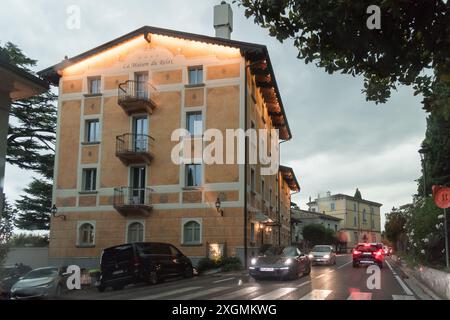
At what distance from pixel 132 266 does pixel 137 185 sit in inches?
459

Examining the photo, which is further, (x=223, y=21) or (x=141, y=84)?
(x=223, y=21)

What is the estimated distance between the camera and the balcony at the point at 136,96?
1154 inches

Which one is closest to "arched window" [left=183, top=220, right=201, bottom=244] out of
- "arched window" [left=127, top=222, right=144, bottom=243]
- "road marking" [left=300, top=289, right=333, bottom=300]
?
"arched window" [left=127, top=222, right=144, bottom=243]

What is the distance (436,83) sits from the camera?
7.78 meters

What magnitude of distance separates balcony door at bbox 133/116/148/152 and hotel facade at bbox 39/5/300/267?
0.21ft

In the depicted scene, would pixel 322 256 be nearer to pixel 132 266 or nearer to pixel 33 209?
pixel 132 266

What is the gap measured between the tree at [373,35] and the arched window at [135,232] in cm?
2270

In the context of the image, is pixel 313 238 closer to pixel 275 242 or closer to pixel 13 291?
pixel 275 242

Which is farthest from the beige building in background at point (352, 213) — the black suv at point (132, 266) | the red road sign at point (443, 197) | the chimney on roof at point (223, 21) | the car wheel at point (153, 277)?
the red road sign at point (443, 197)

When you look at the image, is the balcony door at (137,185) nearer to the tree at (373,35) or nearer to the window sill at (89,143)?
the window sill at (89,143)

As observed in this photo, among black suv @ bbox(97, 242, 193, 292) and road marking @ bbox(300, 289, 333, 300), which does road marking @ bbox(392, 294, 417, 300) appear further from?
black suv @ bbox(97, 242, 193, 292)

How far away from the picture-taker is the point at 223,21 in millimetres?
31500

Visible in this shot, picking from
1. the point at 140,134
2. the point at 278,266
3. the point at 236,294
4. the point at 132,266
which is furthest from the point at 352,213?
the point at 236,294

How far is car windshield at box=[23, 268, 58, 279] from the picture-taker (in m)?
17.6
